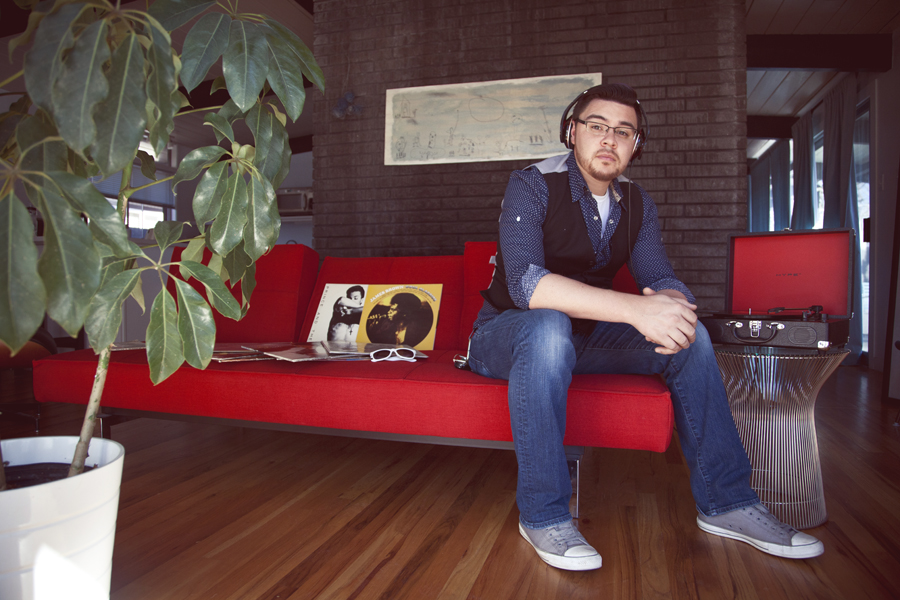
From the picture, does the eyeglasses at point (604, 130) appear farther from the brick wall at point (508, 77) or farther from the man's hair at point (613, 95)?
the brick wall at point (508, 77)

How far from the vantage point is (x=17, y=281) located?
1.90 ft

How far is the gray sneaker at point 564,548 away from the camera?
1.19m

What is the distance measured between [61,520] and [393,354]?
1.15 m

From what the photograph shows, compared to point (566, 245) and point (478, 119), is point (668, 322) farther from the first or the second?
point (478, 119)

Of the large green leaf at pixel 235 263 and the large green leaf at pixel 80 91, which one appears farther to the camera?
the large green leaf at pixel 235 263

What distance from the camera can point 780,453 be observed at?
4.81 ft

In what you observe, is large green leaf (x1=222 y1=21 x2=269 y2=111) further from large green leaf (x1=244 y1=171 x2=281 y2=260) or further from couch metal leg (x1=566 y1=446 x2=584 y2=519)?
couch metal leg (x1=566 y1=446 x2=584 y2=519)

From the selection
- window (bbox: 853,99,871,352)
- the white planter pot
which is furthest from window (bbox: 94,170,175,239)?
window (bbox: 853,99,871,352)

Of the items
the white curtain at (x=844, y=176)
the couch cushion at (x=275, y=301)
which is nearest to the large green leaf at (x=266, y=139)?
the couch cushion at (x=275, y=301)

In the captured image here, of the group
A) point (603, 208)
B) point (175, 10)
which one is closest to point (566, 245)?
point (603, 208)

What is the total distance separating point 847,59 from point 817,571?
15.5ft

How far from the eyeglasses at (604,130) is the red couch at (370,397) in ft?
2.32

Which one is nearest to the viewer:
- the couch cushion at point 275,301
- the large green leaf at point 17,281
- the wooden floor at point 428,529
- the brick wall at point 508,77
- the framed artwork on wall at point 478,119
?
the large green leaf at point 17,281

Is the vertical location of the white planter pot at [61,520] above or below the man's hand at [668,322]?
below
